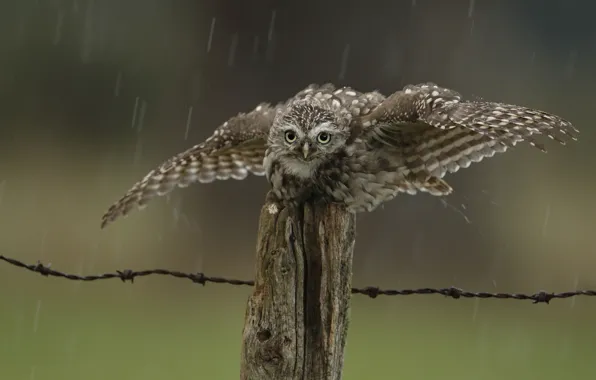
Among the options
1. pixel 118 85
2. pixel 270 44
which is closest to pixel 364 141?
pixel 270 44

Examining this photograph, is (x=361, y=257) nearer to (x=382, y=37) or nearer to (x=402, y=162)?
(x=382, y=37)

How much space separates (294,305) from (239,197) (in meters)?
18.1

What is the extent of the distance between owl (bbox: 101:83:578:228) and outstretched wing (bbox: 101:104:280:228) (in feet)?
0.03

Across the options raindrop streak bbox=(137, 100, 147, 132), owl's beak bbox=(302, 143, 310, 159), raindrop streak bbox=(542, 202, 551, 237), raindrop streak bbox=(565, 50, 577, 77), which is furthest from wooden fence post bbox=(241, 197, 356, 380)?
raindrop streak bbox=(565, 50, 577, 77)

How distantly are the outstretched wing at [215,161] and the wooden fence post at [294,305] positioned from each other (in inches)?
105

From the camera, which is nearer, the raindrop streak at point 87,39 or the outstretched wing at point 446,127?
the outstretched wing at point 446,127

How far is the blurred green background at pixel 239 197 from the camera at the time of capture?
19.5 meters

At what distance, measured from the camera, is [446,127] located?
6.94m

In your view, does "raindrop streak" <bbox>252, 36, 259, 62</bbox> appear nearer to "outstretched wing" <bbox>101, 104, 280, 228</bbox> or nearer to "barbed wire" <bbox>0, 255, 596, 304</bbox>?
"outstretched wing" <bbox>101, 104, 280, 228</bbox>

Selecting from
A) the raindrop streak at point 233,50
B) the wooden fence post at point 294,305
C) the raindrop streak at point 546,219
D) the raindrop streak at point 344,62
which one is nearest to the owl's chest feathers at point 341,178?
the wooden fence post at point 294,305

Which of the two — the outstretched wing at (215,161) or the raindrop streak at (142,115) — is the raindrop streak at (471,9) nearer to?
the raindrop streak at (142,115)

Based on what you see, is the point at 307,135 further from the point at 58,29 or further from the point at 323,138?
the point at 58,29

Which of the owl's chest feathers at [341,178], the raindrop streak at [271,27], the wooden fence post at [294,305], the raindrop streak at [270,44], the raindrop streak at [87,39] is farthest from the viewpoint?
the raindrop streak at [87,39]

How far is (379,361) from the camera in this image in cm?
1895
